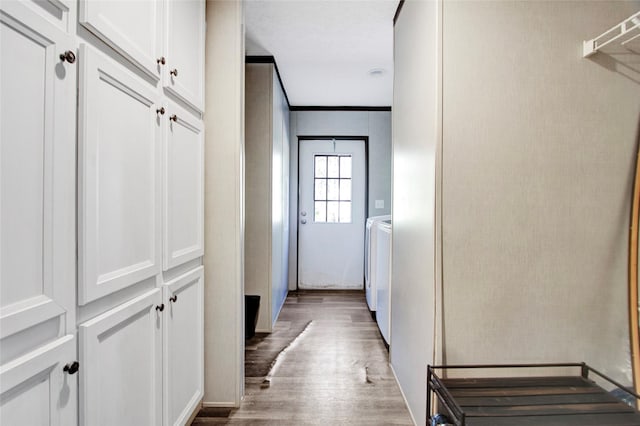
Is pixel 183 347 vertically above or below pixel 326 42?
below

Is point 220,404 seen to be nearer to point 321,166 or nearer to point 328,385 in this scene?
point 328,385

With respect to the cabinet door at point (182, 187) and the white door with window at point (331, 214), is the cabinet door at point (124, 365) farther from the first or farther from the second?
the white door with window at point (331, 214)

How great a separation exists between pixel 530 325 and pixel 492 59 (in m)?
1.09

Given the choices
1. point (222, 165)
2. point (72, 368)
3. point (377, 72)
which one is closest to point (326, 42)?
point (377, 72)

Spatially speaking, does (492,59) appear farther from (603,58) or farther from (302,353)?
(302,353)

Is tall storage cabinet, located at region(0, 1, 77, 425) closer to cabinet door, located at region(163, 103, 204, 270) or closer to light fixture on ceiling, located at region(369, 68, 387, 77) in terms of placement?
cabinet door, located at region(163, 103, 204, 270)

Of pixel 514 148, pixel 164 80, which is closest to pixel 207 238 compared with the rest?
pixel 164 80

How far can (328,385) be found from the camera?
7.33ft

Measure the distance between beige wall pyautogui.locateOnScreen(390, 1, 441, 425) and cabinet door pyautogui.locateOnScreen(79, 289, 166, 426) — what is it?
3.53 feet

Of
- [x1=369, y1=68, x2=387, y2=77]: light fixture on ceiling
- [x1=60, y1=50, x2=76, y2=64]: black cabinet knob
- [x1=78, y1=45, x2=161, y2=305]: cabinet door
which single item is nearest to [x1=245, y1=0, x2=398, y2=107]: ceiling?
[x1=369, y1=68, x2=387, y2=77]: light fixture on ceiling

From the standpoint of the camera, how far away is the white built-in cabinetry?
0.71 m

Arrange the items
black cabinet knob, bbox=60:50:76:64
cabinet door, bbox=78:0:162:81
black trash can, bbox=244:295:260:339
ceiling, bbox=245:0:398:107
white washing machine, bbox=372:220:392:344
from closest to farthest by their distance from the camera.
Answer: black cabinet knob, bbox=60:50:76:64, cabinet door, bbox=78:0:162:81, ceiling, bbox=245:0:398:107, white washing machine, bbox=372:220:392:344, black trash can, bbox=244:295:260:339

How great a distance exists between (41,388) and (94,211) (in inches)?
16.0

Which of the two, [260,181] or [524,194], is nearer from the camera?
[524,194]
